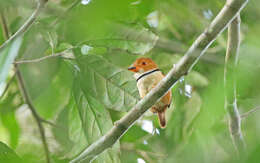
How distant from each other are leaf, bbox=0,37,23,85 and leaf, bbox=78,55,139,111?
28.9 inches

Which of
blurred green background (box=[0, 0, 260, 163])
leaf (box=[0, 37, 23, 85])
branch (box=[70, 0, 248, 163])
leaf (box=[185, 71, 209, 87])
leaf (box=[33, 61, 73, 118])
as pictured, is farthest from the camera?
leaf (box=[33, 61, 73, 118])

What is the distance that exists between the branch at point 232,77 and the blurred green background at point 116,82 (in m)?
0.02

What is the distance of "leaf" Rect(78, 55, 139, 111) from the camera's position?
5.51ft

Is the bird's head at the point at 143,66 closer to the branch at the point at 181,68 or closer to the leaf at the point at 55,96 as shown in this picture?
the leaf at the point at 55,96

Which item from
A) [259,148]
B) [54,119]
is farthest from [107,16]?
[54,119]

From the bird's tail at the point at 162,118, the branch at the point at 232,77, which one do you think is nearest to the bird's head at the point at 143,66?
the bird's tail at the point at 162,118

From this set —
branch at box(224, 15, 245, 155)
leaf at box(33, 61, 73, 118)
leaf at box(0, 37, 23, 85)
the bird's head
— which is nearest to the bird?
the bird's head

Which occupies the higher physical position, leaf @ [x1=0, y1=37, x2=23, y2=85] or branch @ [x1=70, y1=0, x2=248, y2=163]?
leaf @ [x1=0, y1=37, x2=23, y2=85]

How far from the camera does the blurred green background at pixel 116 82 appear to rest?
2.38ft

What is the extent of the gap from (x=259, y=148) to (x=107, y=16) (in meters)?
0.27

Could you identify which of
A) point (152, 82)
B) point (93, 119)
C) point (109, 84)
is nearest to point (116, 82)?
point (109, 84)

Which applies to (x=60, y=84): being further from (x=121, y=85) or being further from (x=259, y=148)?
(x=259, y=148)

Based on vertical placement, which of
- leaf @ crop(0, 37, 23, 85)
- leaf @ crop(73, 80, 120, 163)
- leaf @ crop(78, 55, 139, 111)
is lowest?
leaf @ crop(73, 80, 120, 163)

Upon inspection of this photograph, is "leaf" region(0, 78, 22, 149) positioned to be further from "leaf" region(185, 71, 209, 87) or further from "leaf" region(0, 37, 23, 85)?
"leaf" region(0, 37, 23, 85)
